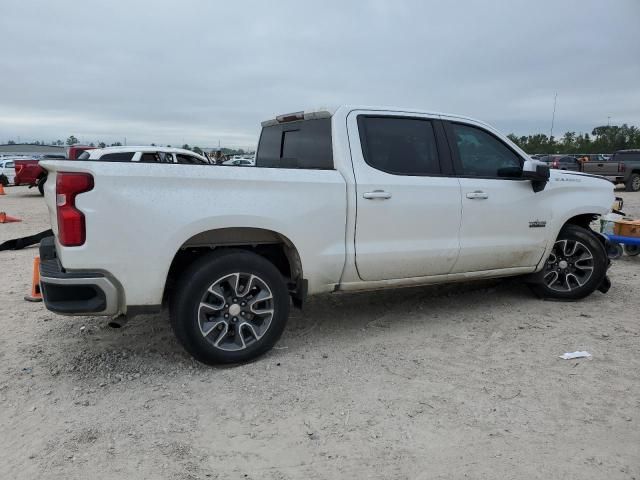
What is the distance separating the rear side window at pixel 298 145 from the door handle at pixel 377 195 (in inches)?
15.5

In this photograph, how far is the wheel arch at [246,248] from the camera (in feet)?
12.6

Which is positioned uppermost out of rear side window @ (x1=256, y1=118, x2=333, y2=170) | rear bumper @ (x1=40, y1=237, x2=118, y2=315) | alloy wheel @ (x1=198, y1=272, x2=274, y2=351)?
rear side window @ (x1=256, y1=118, x2=333, y2=170)

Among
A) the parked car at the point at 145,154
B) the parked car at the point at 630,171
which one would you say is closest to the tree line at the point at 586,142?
the parked car at the point at 630,171

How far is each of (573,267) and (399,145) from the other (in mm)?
2480

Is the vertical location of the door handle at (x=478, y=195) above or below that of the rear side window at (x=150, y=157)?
below

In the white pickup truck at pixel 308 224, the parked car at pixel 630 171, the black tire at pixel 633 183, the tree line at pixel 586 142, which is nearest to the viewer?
the white pickup truck at pixel 308 224

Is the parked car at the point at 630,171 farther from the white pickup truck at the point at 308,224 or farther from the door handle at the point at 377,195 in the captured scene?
the door handle at the point at 377,195

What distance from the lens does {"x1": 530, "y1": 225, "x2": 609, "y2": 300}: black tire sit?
5508mm

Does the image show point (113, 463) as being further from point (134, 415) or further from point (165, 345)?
point (165, 345)

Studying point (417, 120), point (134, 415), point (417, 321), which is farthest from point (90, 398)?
point (417, 120)

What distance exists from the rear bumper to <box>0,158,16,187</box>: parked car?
2587 centimetres

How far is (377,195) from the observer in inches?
168

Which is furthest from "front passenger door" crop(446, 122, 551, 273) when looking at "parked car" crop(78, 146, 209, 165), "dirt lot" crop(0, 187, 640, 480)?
"parked car" crop(78, 146, 209, 165)

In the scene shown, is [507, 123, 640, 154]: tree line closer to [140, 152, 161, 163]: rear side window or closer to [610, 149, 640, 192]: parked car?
[610, 149, 640, 192]: parked car
